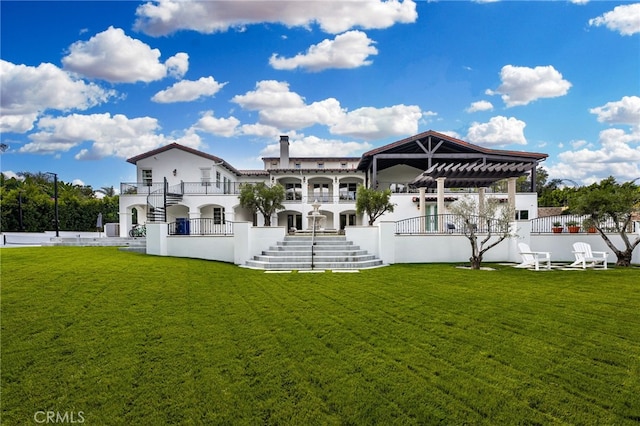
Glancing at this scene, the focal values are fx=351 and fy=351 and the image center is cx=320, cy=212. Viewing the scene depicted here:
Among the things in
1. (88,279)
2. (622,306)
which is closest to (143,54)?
(88,279)

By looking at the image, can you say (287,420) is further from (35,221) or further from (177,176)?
(35,221)

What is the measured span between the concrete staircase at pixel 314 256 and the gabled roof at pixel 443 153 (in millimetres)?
14208

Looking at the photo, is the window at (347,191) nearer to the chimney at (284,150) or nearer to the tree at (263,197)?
the chimney at (284,150)

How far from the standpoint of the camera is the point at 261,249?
13945 millimetres

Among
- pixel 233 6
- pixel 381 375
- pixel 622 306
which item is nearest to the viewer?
pixel 381 375

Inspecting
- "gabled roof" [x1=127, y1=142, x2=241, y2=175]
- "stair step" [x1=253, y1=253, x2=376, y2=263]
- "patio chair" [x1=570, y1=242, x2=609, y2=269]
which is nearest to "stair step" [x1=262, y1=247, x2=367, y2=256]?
"stair step" [x1=253, y1=253, x2=376, y2=263]

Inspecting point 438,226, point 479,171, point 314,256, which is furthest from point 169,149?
point 479,171

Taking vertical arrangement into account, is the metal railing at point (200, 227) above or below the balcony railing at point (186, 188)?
below

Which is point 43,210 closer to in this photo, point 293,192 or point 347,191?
point 293,192

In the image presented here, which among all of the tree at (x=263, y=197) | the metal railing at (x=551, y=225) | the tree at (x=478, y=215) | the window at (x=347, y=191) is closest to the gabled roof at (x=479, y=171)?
the metal railing at (x=551, y=225)

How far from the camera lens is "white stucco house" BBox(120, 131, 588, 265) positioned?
14.4 m

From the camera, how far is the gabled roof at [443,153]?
2644cm

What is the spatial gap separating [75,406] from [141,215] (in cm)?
2828
